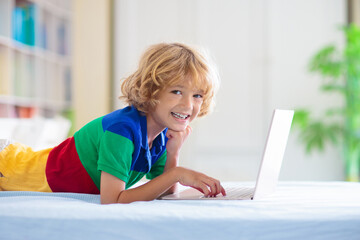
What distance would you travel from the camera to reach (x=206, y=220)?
0.88m

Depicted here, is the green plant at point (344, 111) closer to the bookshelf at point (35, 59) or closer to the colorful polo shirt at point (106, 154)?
the bookshelf at point (35, 59)

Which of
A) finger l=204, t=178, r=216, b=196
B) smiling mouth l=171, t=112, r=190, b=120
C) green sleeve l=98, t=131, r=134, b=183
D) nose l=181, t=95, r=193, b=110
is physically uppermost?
nose l=181, t=95, r=193, b=110

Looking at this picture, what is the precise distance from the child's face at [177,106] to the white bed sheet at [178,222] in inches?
15.2

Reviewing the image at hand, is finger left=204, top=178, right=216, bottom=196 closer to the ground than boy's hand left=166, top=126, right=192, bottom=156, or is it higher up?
closer to the ground

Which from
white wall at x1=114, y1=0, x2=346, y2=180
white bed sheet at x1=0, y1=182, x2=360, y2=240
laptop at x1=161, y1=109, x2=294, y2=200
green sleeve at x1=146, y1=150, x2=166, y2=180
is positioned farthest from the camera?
white wall at x1=114, y1=0, x2=346, y2=180

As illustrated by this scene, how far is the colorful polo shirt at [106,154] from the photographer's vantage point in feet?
3.87

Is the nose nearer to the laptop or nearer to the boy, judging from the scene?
the boy

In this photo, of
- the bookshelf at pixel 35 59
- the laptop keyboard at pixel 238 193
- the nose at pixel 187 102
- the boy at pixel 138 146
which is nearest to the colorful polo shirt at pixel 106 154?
the boy at pixel 138 146

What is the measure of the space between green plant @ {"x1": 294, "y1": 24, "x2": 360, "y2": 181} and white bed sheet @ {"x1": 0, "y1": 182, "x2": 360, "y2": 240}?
2678mm

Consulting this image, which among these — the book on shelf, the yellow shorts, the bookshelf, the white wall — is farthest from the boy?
the white wall

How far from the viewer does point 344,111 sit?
3627mm

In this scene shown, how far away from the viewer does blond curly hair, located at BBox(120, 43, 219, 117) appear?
1.30 m

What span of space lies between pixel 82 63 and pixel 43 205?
3.21 m

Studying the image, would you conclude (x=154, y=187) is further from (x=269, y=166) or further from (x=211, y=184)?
(x=269, y=166)
